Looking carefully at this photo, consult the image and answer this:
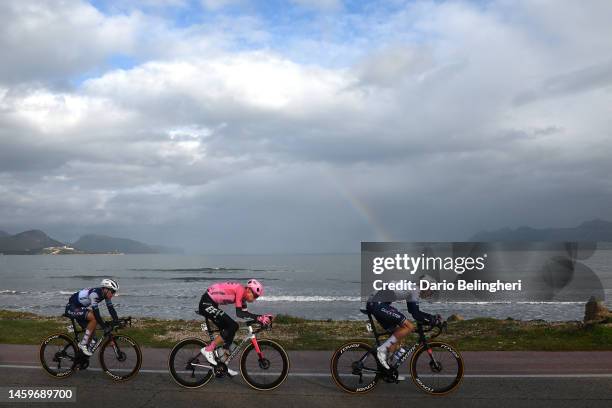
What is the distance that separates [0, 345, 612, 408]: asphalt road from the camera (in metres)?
7.56

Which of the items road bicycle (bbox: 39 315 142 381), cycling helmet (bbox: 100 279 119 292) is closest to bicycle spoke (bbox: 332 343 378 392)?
road bicycle (bbox: 39 315 142 381)

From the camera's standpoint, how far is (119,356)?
355 inches

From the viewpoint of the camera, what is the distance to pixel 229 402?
25.0 feet

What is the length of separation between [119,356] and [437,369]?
17.9 feet

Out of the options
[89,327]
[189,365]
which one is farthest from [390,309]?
[89,327]

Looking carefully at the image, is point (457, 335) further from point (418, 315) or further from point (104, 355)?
point (104, 355)

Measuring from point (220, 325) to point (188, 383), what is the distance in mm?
1065

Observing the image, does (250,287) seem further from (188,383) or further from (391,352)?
(391,352)

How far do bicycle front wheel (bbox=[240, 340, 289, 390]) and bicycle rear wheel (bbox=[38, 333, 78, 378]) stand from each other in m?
3.34

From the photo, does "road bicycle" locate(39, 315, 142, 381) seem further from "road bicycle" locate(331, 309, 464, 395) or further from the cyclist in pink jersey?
"road bicycle" locate(331, 309, 464, 395)

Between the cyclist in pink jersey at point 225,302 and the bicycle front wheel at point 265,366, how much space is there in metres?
0.34

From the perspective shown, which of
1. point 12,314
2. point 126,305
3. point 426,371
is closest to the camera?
point 426,371

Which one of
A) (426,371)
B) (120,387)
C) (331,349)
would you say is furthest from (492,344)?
(120,387)

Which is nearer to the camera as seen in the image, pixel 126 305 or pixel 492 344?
pixel 492 344
